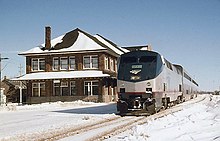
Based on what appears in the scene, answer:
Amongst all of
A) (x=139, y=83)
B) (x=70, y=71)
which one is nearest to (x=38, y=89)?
(x=70, y=71)

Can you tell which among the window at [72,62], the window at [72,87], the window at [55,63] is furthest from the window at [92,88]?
the window at [55,63]

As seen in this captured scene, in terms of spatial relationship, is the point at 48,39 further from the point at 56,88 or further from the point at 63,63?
the point at 56,88

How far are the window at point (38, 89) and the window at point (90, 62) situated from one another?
6.64 metres

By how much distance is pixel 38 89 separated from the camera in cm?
4859

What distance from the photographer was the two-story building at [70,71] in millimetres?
45938

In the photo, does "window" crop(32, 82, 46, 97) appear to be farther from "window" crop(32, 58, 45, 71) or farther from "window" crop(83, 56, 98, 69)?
"window" crop(83, 56, 98, 69)

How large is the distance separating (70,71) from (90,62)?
307 centimetres

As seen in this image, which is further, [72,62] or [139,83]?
[72,62]

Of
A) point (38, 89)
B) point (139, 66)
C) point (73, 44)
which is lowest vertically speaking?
point (38, 89)

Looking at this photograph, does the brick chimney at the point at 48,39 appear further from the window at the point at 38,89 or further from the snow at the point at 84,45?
the window at the point at 38,89

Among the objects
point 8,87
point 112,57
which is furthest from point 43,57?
point 8,87

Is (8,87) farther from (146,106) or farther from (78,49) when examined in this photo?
(146,106)

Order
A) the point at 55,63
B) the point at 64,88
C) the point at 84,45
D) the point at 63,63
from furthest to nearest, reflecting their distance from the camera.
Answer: the point at 55,63 < the point at 63,63 < the point at 84,45 < the point at 64,88

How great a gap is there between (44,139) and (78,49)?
35.5 metres
